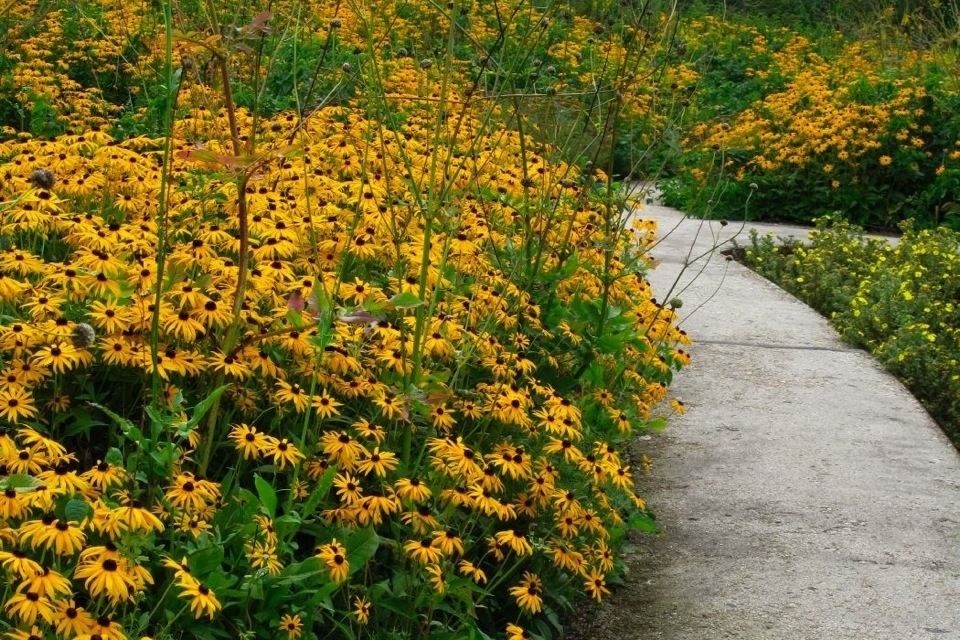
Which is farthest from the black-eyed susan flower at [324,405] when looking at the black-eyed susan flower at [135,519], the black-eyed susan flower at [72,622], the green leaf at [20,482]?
the black-eyed susan flower at [72,622]

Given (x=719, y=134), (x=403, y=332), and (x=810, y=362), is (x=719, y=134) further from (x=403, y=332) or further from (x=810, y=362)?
(x=403, y=332)

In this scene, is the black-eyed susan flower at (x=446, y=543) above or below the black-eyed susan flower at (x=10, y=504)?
below

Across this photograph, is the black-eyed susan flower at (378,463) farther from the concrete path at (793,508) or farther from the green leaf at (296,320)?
the concrete path at (793,508)

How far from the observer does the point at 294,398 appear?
296 cm

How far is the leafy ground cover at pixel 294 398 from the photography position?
97.2 inches

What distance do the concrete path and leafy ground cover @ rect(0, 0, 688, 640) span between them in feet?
0.71

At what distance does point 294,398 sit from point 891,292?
413cm

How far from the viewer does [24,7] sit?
8188mm

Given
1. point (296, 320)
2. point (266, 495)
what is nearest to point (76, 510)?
point (266, 495)

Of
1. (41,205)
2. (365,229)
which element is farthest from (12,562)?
(365,229)

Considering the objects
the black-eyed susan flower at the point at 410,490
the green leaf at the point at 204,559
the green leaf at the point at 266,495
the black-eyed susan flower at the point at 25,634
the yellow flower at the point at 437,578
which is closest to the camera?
the black-eyed susan flower at the point at 25,634

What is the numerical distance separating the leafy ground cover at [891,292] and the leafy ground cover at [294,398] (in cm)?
150

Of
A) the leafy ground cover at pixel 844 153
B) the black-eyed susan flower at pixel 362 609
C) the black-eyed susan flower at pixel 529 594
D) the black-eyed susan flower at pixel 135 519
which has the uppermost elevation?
the black-eyed susan flower at pixel 135 519

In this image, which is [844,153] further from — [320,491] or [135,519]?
[135,519]
